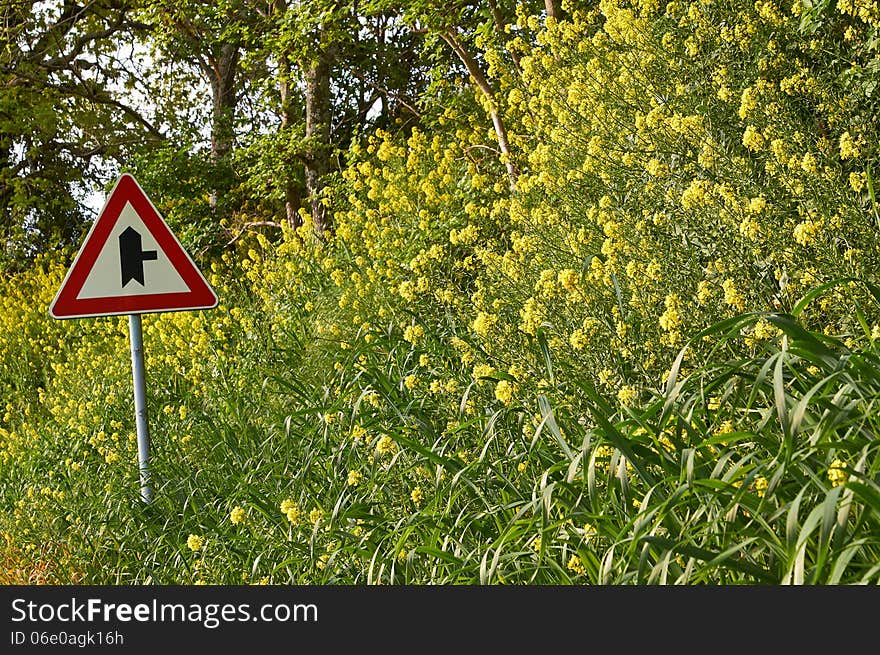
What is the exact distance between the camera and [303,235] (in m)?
8.45

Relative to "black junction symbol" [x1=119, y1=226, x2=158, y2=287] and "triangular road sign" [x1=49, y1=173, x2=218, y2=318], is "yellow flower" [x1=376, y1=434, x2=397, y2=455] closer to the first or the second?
"triangular road sign" [x1=49, y1=173, x2=218, y2=318]

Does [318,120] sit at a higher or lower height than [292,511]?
higher

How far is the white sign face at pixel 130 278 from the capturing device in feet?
15.8

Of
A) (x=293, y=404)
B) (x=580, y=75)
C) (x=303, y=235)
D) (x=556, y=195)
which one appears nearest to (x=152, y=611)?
(x=293, y=404)

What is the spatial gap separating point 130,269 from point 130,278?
0.05 m

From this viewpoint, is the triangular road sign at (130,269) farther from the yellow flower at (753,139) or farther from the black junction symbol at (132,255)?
the yellow flower at (753,139)

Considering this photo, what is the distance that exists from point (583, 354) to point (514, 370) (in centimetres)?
27

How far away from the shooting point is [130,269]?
4.85 m

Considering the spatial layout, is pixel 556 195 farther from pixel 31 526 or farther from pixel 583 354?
pixel 31 526

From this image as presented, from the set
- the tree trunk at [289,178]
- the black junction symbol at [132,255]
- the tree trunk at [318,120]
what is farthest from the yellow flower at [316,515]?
the tree trunk at [289,178]

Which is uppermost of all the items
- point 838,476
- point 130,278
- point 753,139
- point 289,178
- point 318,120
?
point 318,120

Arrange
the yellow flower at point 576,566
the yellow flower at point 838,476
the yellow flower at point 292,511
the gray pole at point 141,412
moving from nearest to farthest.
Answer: the yellow flower at point 838,476 → the yellow flower at point 576,566 → the yellow flower at point 292,511 → the gray pole at point 141,412

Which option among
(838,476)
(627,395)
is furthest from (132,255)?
(838,476)

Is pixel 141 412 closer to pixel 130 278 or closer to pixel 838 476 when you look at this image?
pixel 130 278
